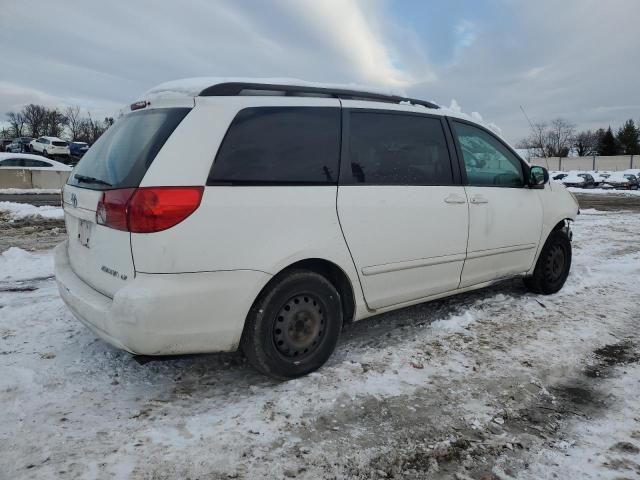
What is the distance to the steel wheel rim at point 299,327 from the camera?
3.00 meters

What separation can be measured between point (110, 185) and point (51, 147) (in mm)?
40121

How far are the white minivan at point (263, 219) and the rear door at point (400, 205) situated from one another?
0.01 metres

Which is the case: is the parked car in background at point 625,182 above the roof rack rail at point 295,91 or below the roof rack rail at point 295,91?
below

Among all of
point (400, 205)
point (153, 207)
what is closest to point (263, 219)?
point (153, 207)

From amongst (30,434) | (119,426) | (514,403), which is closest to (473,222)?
(514,403)

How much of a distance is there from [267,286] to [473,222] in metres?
1.98

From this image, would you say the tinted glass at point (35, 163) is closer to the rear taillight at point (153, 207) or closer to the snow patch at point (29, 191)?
the snow patch at point (29, 191)

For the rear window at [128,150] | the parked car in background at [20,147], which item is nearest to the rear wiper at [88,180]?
the rear window at [128,150]

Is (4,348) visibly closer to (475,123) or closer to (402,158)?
(402,158)

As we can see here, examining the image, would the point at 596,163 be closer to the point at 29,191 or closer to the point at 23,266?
the point at 29,191

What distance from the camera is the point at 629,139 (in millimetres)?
81562

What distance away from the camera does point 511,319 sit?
14.4ft

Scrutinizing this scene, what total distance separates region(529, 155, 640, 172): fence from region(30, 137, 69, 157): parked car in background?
180 feet

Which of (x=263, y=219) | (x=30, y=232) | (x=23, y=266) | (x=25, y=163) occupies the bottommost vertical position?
(x=23, y=266)
